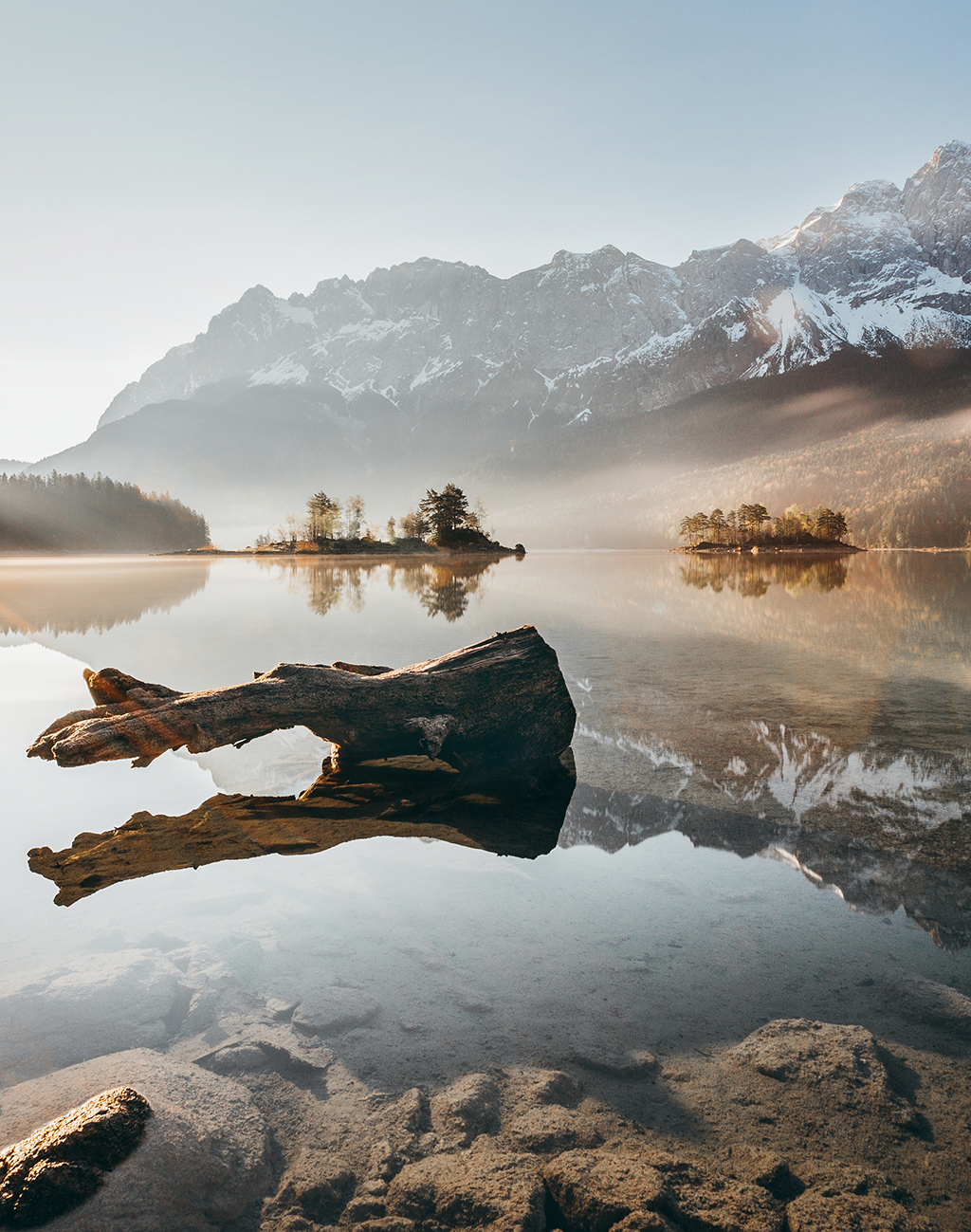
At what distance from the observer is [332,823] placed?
6660 mm

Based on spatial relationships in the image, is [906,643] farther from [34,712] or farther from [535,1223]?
[34,712]

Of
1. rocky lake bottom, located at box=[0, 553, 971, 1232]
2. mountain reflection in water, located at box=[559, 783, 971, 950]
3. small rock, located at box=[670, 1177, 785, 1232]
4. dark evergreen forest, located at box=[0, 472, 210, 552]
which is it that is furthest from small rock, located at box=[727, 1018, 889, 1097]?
dark evergreen forest, located at box=[0, 472, 210, 552]

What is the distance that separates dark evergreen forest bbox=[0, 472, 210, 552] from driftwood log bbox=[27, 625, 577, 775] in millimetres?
173075

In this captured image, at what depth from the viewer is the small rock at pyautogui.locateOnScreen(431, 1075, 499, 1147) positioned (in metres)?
2.96

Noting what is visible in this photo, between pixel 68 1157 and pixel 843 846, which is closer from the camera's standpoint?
pixel 68 1157

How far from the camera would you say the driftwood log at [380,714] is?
7.99 metres

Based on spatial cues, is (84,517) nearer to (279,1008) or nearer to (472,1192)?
(279,1008)

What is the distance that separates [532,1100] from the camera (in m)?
3.13

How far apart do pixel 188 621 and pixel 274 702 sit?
15.0 m

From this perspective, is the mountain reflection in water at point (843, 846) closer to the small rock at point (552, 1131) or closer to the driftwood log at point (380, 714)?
the driftwood log at point (380, 714)

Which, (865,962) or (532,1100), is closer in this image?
(532,1100)

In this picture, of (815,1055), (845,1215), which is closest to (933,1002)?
(815,1055)

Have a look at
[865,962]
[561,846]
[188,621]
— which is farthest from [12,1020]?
[188,621]

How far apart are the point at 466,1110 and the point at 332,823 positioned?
3.89m
